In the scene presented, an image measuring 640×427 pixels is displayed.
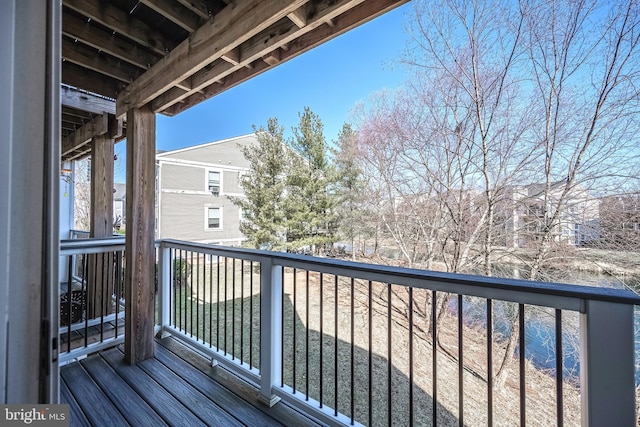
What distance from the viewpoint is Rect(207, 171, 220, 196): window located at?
1277 centimetres

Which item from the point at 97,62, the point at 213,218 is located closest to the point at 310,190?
the point at 213,218

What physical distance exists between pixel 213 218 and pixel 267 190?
423 centimetres

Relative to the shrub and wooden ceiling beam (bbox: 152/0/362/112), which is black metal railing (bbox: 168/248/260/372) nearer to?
the shrub

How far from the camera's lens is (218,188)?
1303 centimetres

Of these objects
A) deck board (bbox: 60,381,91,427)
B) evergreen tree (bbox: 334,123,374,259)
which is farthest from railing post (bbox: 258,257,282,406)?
evergreen tree (bbox: 334,123,374,259)

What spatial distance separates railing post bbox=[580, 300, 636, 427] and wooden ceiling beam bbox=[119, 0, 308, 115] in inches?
70.3

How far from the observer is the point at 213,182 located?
12.9 metres

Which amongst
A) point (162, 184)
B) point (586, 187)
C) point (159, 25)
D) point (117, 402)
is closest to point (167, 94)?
point (159, 25)

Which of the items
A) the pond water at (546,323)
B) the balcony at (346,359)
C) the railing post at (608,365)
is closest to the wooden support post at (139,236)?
the balcony at (346,359)

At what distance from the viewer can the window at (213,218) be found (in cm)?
1270

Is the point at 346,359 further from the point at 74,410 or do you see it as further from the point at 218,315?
the point at 74,410

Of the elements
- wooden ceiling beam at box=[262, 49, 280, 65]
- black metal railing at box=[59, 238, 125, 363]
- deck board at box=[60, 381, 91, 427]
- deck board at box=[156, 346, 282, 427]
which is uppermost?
wooden ceiling beam at box=[262, 49, 280, 65]

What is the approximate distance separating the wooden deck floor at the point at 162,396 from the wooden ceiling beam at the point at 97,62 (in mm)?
2446

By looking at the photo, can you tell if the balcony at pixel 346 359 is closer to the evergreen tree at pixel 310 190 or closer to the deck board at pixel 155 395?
the deck board at pixel 155 395
